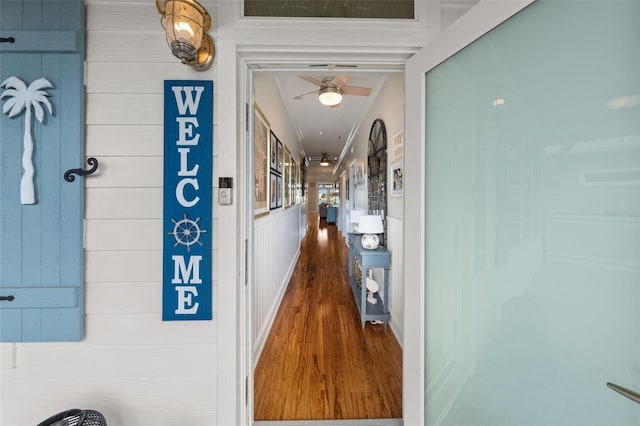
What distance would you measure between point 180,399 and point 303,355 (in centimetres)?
107

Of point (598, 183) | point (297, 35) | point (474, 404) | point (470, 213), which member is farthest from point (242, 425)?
point (297, 35)

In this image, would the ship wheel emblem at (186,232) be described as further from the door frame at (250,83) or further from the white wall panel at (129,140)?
the white wall panel at (129,140)

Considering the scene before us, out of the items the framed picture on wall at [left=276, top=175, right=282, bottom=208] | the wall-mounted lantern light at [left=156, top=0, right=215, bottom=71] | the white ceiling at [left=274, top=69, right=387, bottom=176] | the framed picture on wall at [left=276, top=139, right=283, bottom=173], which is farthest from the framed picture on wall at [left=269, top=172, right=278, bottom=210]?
the wall-mounted lantern light at [left=156, top=0, right=215, bottom=71]

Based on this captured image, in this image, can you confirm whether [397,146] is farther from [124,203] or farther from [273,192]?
[124,203]

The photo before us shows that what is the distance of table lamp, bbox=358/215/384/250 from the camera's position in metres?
2.57

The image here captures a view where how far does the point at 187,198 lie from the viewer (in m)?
1.17

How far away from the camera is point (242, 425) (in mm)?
1265

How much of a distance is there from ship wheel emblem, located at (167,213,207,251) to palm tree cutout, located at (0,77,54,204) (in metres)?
0.64

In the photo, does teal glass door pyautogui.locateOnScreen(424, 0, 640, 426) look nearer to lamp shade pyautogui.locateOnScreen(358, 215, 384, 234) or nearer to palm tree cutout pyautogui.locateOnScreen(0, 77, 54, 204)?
lamp shade pyautogui.locateOnScreen(358, 215, 384, 234)

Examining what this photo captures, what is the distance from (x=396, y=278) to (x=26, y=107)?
261cm

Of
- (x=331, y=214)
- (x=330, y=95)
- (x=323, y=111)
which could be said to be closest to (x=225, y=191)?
(x=330, y=95)

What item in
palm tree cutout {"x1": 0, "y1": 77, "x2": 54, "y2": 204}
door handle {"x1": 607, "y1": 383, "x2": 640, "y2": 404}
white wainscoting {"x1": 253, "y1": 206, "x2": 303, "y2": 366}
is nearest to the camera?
door handle {"x1": 607, "y1": 383, "x2": 640, "y2": 404}

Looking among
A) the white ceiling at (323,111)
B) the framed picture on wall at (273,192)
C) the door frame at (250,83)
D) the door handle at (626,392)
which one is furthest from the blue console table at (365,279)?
the door handle at (626,392)

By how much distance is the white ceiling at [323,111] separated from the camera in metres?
2.86
